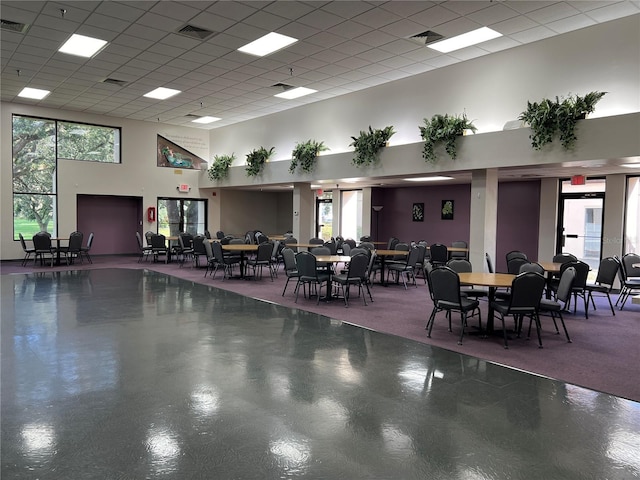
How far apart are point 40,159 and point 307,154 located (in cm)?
830

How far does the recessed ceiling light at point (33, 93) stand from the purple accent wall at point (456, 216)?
10.2 metres

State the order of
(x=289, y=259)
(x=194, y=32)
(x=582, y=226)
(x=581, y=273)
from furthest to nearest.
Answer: (x=582, y=226)
(x=289, y=259)
(x=194, y=32)
(x=581, y=273)

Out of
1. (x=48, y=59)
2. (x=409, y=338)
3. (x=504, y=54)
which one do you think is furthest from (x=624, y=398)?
(x=48, y=59)

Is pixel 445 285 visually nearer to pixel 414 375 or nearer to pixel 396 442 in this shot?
pixel 414 375

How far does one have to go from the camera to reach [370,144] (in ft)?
35.4

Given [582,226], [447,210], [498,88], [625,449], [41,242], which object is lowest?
[625,449]

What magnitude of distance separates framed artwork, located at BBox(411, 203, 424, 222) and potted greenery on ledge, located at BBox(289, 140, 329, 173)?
4324 mm

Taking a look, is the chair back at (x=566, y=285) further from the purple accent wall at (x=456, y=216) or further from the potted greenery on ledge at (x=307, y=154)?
the potted greenery on ledge at (x=307, y=154)

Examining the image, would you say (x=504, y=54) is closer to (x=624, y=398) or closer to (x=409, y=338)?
(x=409, y=338)

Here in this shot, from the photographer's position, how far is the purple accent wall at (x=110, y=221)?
51.3 feet

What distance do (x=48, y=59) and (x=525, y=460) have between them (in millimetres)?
11050

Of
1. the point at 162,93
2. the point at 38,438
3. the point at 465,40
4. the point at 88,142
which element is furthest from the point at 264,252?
the point at 88,142

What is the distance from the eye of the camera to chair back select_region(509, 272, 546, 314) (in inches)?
210

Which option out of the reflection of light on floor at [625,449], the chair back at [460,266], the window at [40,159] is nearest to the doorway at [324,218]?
the window at [40,159]
